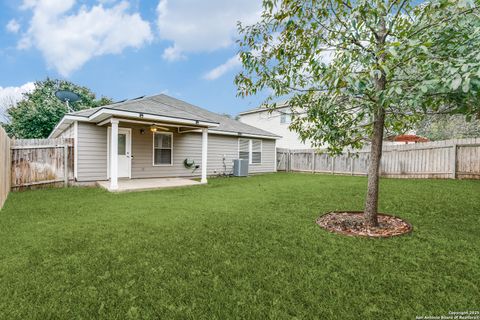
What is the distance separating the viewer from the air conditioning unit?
12383 mm

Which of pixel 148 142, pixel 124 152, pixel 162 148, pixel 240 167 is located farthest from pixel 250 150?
pixel 124 152

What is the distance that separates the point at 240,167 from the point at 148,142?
15.0 ft

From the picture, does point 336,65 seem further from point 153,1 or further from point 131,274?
point 153,1

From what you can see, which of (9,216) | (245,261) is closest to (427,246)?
(245,261)

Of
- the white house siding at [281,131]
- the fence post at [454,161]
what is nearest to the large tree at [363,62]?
the fence post at [454,161]

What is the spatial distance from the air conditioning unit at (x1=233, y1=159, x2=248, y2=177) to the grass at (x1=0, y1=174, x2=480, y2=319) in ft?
24.0

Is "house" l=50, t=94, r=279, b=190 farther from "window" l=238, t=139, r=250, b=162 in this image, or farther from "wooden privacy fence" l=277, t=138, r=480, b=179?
"wooden privacy fence" l=277, t=138, r=480, b=179

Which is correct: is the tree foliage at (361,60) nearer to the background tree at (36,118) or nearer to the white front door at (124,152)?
the white front door at (124,152)

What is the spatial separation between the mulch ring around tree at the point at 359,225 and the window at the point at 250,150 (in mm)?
8969

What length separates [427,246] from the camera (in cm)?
316

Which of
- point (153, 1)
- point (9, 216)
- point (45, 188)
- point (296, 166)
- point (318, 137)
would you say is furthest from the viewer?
point (296, 166)

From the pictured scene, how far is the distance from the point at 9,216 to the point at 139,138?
18.0 feet

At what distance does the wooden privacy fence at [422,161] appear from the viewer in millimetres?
8648

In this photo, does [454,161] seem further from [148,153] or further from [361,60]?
[148,153]
